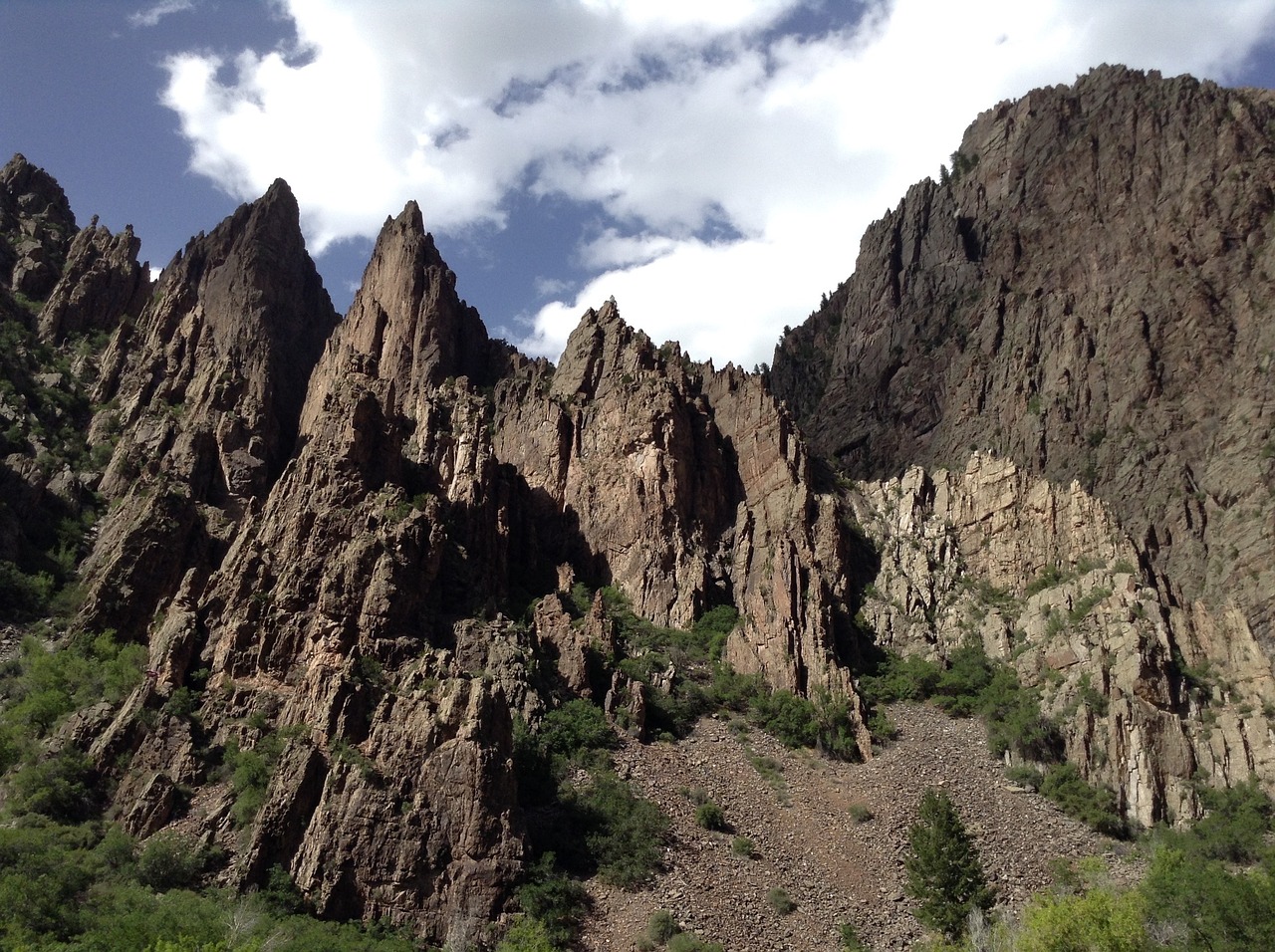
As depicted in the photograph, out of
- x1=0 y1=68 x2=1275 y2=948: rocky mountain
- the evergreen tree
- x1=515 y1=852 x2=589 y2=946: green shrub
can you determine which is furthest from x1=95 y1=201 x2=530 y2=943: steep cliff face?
the evergreen tree

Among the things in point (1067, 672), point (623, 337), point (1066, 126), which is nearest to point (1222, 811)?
point (1067, 672)

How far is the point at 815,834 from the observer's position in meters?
64.3

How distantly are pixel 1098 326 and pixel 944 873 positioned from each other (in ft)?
189

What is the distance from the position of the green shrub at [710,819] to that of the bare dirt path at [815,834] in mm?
476

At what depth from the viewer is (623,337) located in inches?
4274

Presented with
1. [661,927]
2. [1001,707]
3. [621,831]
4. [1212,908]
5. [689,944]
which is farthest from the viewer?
[1001,707]

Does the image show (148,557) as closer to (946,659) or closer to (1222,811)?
(946,659)

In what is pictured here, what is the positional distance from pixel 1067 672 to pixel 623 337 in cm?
5160

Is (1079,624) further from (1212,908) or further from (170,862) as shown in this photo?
(170,862)

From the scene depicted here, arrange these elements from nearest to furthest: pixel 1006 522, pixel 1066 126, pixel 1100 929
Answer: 1. pixel 1100 929
2. pixel 1006 522
3. pixel 1066 126

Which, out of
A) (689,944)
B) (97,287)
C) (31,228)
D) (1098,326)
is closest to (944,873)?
(689,944)

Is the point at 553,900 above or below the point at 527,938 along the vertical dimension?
above

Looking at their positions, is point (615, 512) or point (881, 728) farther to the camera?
point (615, 512)

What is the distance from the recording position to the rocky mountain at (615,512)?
60.1 m
